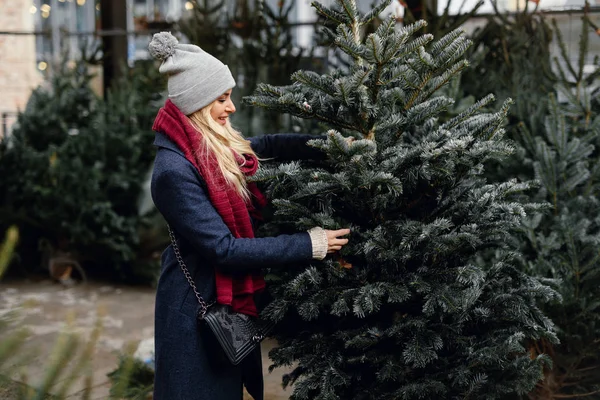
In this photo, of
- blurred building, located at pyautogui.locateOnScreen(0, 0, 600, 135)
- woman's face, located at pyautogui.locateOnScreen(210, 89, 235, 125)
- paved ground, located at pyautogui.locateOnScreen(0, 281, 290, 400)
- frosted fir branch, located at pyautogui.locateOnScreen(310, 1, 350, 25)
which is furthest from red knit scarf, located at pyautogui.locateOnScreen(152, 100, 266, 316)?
blurred building, located at pyautogui.locateOnScreen(0, 0, 600, 135)

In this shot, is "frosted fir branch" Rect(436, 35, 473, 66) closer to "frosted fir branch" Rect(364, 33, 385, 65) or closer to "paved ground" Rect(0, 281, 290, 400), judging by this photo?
"frosted fir branch" Rect(364, 33, 385, 65)

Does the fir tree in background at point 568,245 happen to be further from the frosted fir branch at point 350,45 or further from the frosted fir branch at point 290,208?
the frosted fir branch at point 350,45

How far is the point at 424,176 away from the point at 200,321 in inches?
37.5

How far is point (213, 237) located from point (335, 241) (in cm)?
41

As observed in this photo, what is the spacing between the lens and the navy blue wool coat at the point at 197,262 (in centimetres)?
253

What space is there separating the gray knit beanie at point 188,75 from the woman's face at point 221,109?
0.04 meters

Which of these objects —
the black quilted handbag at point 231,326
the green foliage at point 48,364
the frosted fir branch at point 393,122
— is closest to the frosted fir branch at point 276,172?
the frosted fir branch at point 393,122

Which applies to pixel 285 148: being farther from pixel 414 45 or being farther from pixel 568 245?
pixel 568 245

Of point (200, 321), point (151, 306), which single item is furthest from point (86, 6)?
point (200, 321)

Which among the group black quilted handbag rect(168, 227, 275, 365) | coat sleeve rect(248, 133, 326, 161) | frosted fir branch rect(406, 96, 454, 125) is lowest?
black quilted handbag rect(168, 227, 275, 365)

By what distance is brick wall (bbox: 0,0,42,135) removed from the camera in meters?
9.07

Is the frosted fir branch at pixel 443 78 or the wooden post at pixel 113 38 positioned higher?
the wooden post at pixel 113 38

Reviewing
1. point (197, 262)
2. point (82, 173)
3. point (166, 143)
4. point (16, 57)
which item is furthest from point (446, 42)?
point (16, 57)

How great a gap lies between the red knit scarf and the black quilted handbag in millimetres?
33
